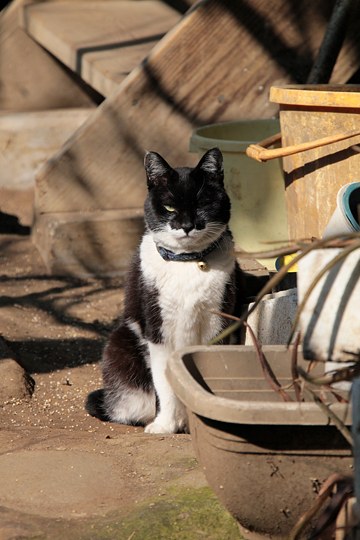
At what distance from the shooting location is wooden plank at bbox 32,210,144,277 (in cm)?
545

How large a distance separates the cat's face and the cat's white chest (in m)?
0.09

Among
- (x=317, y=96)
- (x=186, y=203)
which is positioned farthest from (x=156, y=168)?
(x=317, y=96)

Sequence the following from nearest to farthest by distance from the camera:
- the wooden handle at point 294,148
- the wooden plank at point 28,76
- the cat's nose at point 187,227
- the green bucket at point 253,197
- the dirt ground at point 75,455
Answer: the dirt ground at point 75,455, the wooden handle at point 294,148, the cat's nose at point 187,227, the green bucket at point 253,197, the wooden plank at point 28,76

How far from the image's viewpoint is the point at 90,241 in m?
5.49

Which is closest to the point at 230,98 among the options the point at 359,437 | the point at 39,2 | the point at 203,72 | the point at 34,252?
the point at 203,72

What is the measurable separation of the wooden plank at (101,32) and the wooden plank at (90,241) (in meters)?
0.84

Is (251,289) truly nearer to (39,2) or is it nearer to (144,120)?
(144,120)

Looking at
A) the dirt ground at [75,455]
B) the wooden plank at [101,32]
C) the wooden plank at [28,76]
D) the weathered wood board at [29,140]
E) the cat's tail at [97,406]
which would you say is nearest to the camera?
the dirt ground at [75,455]

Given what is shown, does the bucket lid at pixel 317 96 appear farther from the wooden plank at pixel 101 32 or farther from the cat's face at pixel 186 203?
the wooden plank at pixel 101 32

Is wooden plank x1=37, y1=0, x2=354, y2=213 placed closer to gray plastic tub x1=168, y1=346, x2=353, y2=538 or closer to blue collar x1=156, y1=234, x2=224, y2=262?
blue collar x1=156, y1=234, x2=224, y2=262

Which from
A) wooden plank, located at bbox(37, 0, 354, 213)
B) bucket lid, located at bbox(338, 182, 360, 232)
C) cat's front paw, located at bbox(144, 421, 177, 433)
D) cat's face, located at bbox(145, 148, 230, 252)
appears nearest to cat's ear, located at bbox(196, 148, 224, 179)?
cat's face, located at bbox(145, 148, 230, 252)

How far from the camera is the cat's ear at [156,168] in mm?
3580

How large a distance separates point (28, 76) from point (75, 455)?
396 centimetres

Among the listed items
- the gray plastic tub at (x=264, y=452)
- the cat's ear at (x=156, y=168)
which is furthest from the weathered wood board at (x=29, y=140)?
the gray plastic tub at (x=264, y=452)
